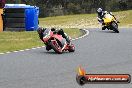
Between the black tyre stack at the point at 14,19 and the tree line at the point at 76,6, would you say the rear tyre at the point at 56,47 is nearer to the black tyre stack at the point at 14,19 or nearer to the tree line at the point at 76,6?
the black tyre stack at the point at 14,19

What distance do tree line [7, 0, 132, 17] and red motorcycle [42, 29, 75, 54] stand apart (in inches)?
1542

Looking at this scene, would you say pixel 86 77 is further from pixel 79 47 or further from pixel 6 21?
pixel 6 21

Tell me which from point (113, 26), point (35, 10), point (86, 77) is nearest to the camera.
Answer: point (86, 77)

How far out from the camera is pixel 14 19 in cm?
2477

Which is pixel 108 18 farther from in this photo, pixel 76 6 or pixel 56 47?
pixel 76 6

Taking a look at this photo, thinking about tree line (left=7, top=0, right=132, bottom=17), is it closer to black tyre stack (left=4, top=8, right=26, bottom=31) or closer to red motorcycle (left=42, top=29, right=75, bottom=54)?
black tyre stack (left=4, top=8, right=26, bottom=31)

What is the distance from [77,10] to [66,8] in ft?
4.71

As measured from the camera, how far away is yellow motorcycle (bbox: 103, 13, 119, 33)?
23663 millimetres

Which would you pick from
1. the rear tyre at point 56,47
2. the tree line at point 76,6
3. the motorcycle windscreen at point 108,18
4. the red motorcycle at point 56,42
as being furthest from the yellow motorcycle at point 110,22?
the tree line at point 76,6

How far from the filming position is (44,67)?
397 inches

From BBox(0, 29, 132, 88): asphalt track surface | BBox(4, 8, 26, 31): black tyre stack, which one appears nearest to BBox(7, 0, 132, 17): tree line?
BBox(4, 8, 26, 31): black tyre stack

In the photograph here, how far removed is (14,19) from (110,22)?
5.31 m

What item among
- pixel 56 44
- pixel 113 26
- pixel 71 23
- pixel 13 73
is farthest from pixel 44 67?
pixel 71 23

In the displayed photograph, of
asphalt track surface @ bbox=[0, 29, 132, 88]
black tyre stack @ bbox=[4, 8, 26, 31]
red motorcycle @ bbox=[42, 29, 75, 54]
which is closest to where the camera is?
asphalt track surface @ bbox=[0, 29, 132, 88]
